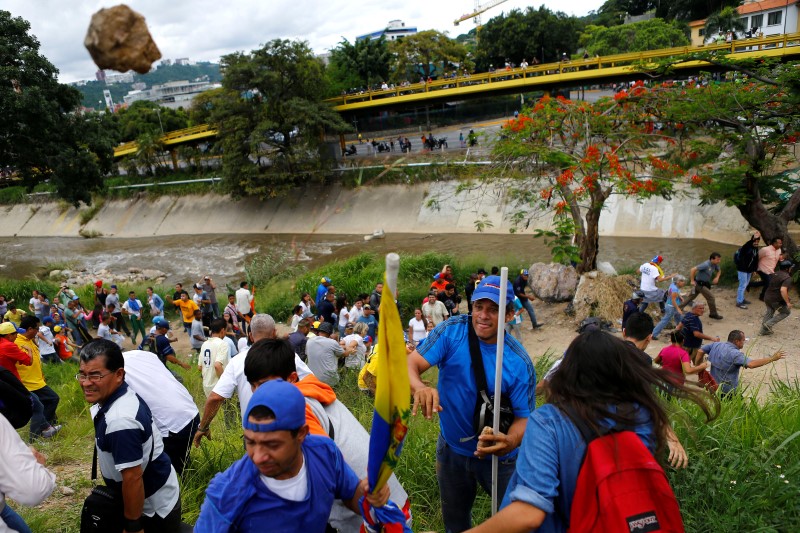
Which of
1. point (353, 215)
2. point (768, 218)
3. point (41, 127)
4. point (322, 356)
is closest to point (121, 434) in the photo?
point (322, 356)

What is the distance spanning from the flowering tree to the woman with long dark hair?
9365mm

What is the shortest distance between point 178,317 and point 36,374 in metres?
7.90

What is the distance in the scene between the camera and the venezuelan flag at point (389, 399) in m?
1.86

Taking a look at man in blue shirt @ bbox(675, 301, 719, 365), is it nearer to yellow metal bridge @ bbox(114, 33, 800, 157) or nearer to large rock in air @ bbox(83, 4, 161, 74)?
large rock in air @ bbox(83, 4, 161, 74)

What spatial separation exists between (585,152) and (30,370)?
995cm

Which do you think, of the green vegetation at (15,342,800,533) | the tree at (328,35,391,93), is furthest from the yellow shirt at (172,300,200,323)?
the tree at (328,35,391,93)

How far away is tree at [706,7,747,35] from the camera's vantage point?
109 feet

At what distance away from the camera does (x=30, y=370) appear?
5402 millimetres

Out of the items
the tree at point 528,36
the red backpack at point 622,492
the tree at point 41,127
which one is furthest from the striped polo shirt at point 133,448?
the tree at point 528,36

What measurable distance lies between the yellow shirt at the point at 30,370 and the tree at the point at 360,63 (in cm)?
3265

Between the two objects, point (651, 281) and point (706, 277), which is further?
point (706, 277)

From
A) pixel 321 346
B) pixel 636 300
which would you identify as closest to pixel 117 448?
pixel 321 346

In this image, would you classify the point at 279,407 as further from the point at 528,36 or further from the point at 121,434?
the point at 528,36

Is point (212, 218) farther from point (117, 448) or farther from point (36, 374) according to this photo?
point (117, 448)
